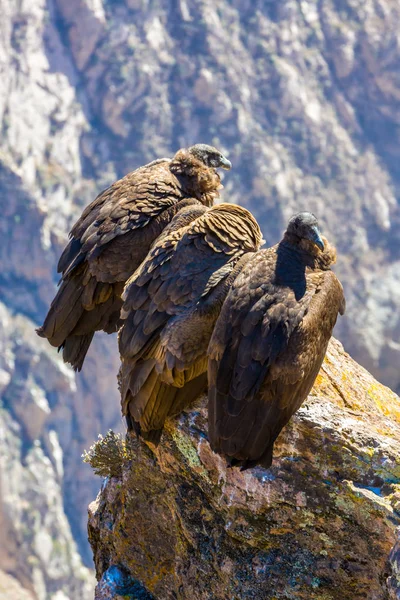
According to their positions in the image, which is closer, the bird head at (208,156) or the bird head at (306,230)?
the bird head at (306,230)

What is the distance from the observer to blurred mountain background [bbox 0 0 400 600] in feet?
271

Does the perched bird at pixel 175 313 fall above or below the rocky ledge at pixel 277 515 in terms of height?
above

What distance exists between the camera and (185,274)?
716 cm

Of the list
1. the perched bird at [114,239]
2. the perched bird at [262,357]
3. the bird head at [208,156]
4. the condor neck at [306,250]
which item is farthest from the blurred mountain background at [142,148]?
the perched bird at [262,357]

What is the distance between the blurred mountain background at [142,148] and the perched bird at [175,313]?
72578 mm

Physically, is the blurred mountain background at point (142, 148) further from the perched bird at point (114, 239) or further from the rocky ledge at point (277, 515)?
the rocky ledge at point (277, 515)

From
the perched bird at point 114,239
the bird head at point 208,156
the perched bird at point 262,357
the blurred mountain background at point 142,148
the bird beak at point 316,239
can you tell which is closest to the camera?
the perched bird at point 262,357

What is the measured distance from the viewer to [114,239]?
845 cm

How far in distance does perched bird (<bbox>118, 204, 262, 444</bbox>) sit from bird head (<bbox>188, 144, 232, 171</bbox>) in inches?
74.7

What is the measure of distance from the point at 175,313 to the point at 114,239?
1.69m

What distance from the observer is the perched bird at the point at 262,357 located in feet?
21.1

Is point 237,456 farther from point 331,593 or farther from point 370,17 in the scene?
point 370,17

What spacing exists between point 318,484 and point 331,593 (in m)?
0.82

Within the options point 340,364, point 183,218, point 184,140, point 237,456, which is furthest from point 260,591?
point 184,140
